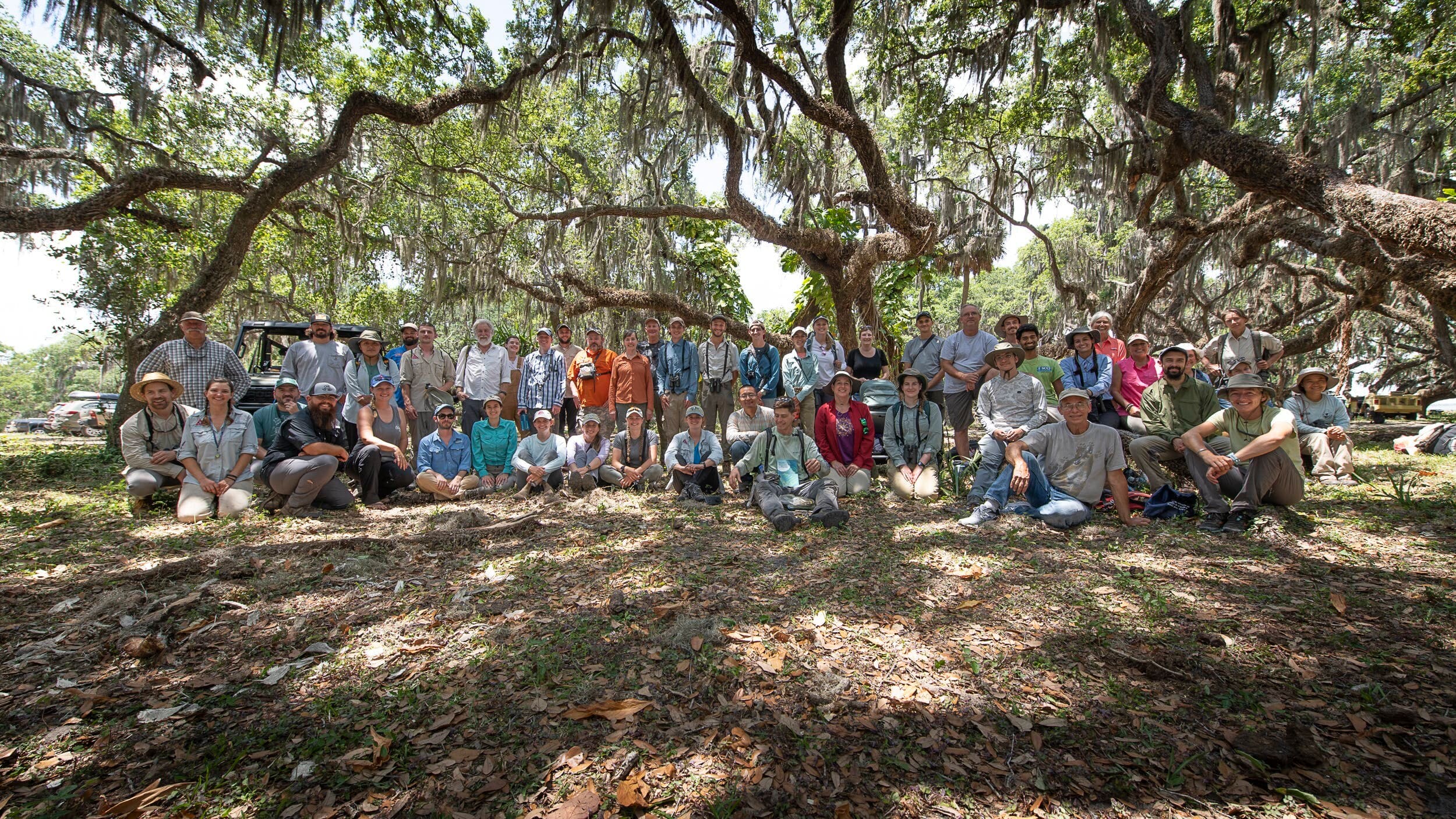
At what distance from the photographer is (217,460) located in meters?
5.66

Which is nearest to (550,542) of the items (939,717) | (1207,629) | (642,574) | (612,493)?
(642,574)

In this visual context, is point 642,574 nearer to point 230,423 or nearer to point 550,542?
point 550,542

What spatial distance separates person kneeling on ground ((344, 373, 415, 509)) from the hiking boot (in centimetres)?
431

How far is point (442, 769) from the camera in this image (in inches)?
87.3

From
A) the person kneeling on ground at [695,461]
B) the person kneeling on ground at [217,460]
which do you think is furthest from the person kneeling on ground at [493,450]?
the person kneeling on ground at [217,460]

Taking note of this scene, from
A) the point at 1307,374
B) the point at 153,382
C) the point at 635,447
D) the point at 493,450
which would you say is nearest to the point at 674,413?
the point at 635,447

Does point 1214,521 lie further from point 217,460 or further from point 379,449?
point 217,460

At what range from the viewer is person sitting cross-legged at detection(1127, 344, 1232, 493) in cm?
547

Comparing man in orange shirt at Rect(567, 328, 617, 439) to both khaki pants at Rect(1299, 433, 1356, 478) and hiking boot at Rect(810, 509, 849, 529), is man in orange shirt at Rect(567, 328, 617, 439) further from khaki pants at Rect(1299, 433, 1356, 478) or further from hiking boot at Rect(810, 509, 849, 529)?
khaki pants at Rect(1299, 433, 1356, 478)

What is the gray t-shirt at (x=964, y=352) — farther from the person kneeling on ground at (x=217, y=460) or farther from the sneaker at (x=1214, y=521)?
the person kneeling on ground at (x=217, y=460)

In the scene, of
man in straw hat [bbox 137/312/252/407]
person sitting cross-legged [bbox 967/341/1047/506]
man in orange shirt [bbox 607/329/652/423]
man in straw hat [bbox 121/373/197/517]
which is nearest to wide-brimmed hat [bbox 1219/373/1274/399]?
person sitting cross-legged [bbox 967/341/1047/506]

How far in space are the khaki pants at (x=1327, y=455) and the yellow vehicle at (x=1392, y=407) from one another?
802 inches

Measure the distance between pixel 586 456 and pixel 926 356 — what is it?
4.03 metres

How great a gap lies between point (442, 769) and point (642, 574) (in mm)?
1935
